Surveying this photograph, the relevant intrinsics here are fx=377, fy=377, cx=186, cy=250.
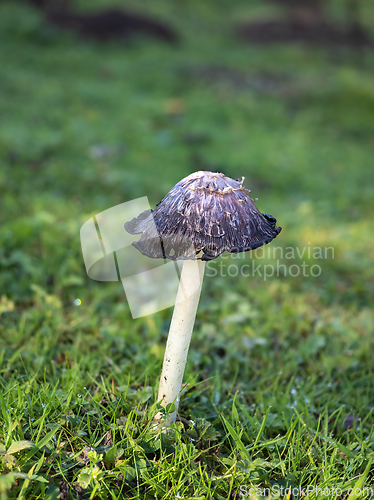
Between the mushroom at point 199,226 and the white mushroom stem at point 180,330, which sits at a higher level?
the mushroom at point 199,226

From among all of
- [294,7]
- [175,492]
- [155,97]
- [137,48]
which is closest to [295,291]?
[175,492]

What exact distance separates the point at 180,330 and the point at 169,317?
5.52 feet

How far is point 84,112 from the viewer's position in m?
8.87

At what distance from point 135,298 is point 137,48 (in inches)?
545

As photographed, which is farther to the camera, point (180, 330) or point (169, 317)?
point (169, 317)

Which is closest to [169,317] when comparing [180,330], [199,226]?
[180,330]

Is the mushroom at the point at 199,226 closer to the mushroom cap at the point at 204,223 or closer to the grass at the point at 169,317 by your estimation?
the mushroom cap at the point at 204,223

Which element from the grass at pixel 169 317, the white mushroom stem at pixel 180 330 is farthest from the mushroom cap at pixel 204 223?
the grass at pixel 169 317

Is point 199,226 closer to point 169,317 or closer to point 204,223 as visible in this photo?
point 204,223

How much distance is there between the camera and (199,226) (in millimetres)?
1723

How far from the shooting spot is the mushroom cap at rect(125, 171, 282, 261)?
171cm

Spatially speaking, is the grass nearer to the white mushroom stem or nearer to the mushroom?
the white mushroom stem

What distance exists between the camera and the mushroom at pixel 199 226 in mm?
1717

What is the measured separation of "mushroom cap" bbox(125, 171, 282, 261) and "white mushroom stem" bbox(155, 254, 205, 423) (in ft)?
0.72
